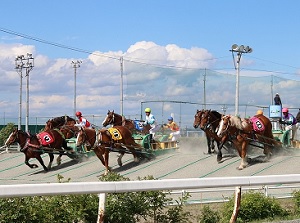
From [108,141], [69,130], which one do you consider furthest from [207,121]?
[69,130]

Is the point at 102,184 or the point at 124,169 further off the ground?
the point at 102,184

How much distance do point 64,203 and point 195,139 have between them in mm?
22566

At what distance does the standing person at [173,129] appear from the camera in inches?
1248

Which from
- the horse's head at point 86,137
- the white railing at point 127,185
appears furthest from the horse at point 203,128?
the white railing at point 127,185

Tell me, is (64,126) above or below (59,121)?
below

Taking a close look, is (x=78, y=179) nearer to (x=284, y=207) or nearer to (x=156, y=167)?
(x=156, y=167)

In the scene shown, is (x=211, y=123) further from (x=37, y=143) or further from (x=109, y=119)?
(x=37, y=143)

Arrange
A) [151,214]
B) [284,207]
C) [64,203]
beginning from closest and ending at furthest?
[64,203]
[151,214]
[284,207]

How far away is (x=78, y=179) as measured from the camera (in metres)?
26.5

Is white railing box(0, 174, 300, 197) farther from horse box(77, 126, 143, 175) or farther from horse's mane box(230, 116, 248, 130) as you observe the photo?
horse box(77, 126, 143, 175)

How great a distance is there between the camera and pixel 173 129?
32.2 meters

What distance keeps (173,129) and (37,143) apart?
6.84 m

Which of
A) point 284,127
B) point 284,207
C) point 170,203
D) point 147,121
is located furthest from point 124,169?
point 170,203

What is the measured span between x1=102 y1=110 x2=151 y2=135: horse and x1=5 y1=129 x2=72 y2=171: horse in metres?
2.34
